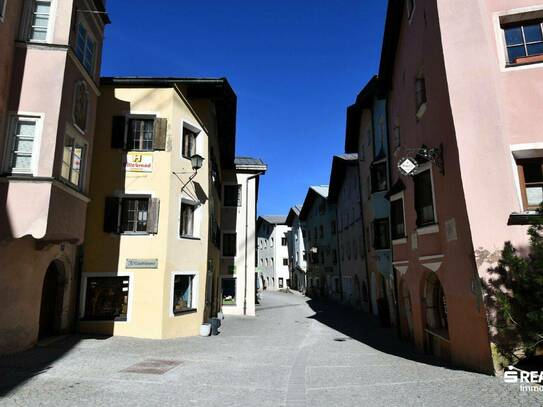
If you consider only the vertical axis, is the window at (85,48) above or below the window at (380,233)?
above

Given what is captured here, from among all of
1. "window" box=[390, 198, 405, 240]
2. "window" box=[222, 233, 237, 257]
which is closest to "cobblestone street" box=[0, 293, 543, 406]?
"window" box=[390, 198, 405, 240]

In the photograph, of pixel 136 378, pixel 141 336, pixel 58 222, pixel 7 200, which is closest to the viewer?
pixel 136 378

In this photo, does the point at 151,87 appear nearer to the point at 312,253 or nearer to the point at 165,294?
the point at 165,294

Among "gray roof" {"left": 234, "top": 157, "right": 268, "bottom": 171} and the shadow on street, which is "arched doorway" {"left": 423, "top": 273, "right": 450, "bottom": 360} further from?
"gray roof" {"left": 234, "top": 157, "right": 268, "bottom": 171}

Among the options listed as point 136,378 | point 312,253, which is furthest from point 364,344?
point 312,253

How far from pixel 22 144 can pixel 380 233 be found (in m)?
15.4

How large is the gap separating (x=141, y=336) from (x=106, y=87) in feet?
32.6

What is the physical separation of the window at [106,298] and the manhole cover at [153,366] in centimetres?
421

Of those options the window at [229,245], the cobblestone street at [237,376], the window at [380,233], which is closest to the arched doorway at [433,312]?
the cobblestone street at [237,376]

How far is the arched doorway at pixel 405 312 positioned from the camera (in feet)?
46.1

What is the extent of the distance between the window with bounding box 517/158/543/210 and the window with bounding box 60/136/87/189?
38.9ft

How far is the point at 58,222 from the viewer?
10398 mm

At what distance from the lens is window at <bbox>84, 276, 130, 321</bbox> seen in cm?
1414

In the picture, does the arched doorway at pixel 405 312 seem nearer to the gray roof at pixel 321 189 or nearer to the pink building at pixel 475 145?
the pink building at pixel 475 145
